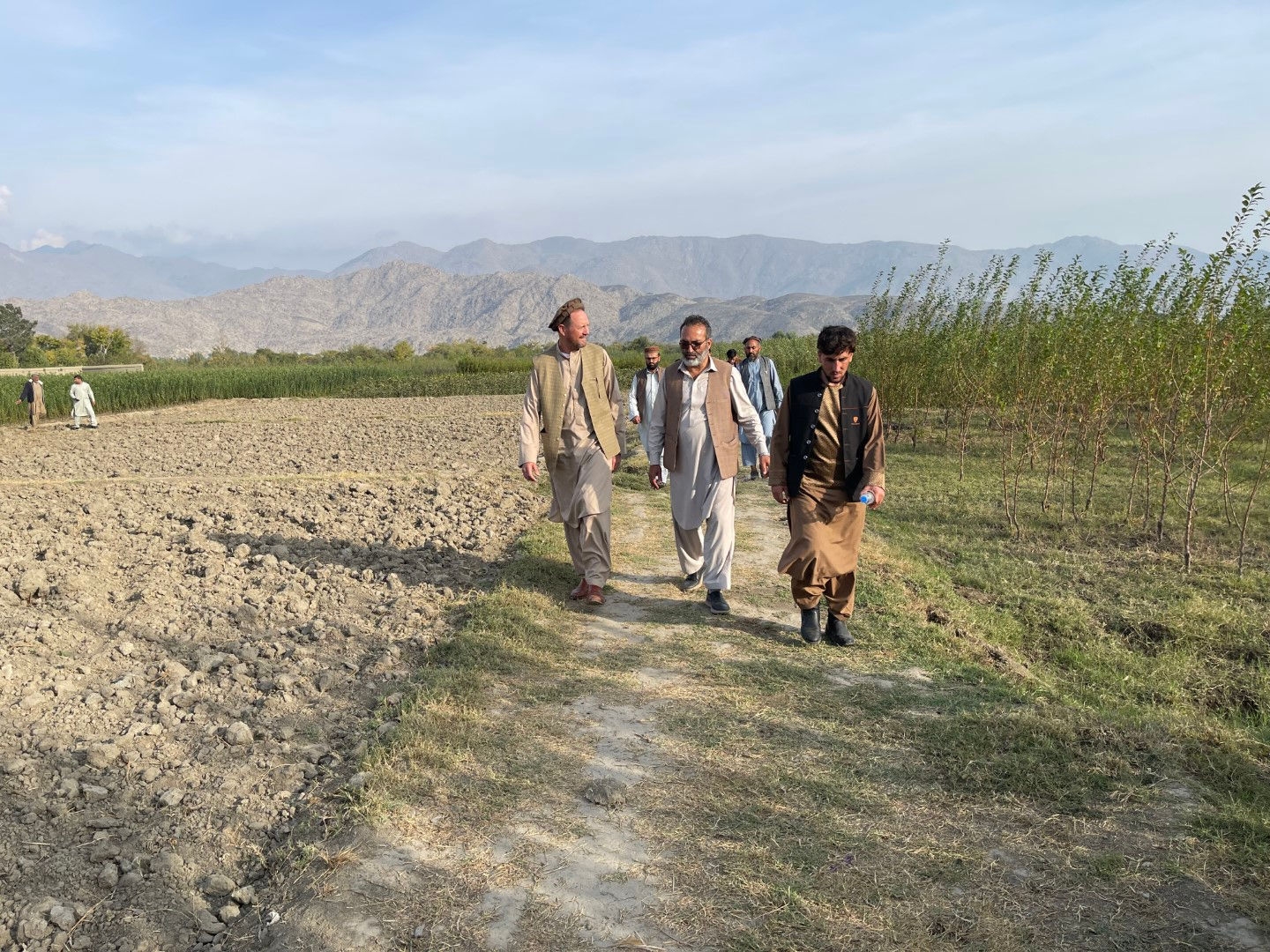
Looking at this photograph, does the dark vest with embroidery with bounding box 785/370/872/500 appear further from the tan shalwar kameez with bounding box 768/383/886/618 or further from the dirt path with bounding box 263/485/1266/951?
the dirt path with bounding box 263/485/1266/951

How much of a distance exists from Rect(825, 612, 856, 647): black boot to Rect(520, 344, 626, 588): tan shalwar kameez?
1402 millimetres

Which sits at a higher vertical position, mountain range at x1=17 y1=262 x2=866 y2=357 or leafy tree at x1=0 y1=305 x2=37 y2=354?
mountain range at x1=17 y1=262 x2=866 y2=357

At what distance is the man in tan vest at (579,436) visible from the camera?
204 inches

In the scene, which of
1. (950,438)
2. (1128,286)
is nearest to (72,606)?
(1128,286)

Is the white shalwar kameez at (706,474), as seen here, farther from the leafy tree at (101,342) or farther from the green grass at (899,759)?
the leafy tree at (101,342)

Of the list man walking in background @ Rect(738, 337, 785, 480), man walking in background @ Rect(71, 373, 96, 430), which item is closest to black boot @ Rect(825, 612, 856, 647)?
man walking in background @ Rect(738, 337, 785, 480)

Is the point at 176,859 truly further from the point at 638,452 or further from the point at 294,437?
the point at 294,437

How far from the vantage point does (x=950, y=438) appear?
14.6m

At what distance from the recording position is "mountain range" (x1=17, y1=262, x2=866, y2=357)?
150250 millimetres

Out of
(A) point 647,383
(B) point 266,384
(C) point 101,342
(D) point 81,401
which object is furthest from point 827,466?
(C) point 101,342

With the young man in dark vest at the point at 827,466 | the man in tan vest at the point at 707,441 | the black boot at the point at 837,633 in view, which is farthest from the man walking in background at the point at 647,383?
the black boot at the point at 837,633

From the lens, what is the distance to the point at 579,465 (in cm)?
526

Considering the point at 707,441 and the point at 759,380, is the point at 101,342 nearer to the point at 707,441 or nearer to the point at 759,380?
the point at 759,380

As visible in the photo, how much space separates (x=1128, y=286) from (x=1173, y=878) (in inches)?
305
